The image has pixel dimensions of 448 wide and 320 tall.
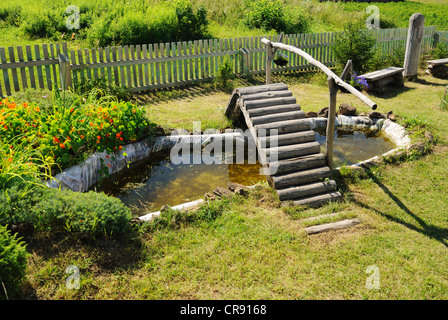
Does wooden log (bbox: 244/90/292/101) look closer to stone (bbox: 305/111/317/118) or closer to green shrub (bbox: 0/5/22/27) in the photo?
stone (bbox: 305/111/317/118)

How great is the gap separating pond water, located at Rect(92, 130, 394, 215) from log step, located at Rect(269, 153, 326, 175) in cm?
82

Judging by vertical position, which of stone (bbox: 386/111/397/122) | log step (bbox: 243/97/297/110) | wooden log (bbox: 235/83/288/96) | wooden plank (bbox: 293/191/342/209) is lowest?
wooden plank (bbox: 293/191/342/209)

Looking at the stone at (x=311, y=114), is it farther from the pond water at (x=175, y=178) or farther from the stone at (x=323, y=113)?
the pond water at (x=175, y=178)

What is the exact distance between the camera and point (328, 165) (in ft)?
22.4

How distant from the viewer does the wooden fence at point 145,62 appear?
9.70 metres

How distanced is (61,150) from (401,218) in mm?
5069

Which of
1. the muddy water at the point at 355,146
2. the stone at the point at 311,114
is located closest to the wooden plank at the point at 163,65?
the stone at the point at 311,114

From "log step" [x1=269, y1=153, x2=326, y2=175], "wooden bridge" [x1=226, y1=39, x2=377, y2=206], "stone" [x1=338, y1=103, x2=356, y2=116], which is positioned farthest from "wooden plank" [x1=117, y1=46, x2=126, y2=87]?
"log step" [x1=269, y1=153, x2=326, y2=175]

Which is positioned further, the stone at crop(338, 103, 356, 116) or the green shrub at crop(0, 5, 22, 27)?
the green shrub at crop(0, 5, 22, 27)

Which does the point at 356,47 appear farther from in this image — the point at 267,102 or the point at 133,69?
the point at 133,69

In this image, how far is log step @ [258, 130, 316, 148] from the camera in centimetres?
686

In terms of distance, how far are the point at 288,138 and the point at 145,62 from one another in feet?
18.2

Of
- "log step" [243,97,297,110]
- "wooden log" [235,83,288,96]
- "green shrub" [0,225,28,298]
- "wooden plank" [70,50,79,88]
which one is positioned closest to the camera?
"green shrub" [0,225,28,298]
